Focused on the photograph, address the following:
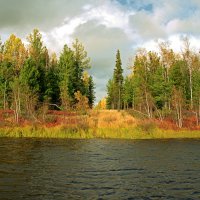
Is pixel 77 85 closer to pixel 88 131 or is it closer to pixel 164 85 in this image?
pixel 164 85

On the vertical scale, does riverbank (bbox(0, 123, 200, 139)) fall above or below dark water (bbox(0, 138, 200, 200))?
above

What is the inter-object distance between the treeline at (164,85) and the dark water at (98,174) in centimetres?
2775

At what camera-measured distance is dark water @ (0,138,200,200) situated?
1480 centimetres

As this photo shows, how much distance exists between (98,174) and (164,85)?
1971 inches

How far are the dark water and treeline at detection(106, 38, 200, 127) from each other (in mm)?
27750

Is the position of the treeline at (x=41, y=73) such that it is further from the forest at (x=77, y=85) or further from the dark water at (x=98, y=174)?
the dark water at (x=98, y=174)

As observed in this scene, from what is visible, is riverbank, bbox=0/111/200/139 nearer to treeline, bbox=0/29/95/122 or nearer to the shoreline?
the shoreline

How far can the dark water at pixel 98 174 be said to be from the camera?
48.6 ft

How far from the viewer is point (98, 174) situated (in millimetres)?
19406

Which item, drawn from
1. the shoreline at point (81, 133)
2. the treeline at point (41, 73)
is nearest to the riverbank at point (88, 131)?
the shoreline at point (81, 133)

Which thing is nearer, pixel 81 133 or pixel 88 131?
pixel 81 133

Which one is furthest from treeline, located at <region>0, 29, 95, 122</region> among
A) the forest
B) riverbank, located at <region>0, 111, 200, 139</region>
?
riverbank, located at <region>0, 111, 200, 139</region>

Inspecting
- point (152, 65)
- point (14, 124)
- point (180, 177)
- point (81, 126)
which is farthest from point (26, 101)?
point (152, 65)

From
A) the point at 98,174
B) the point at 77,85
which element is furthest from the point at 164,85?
the point at 98,174
